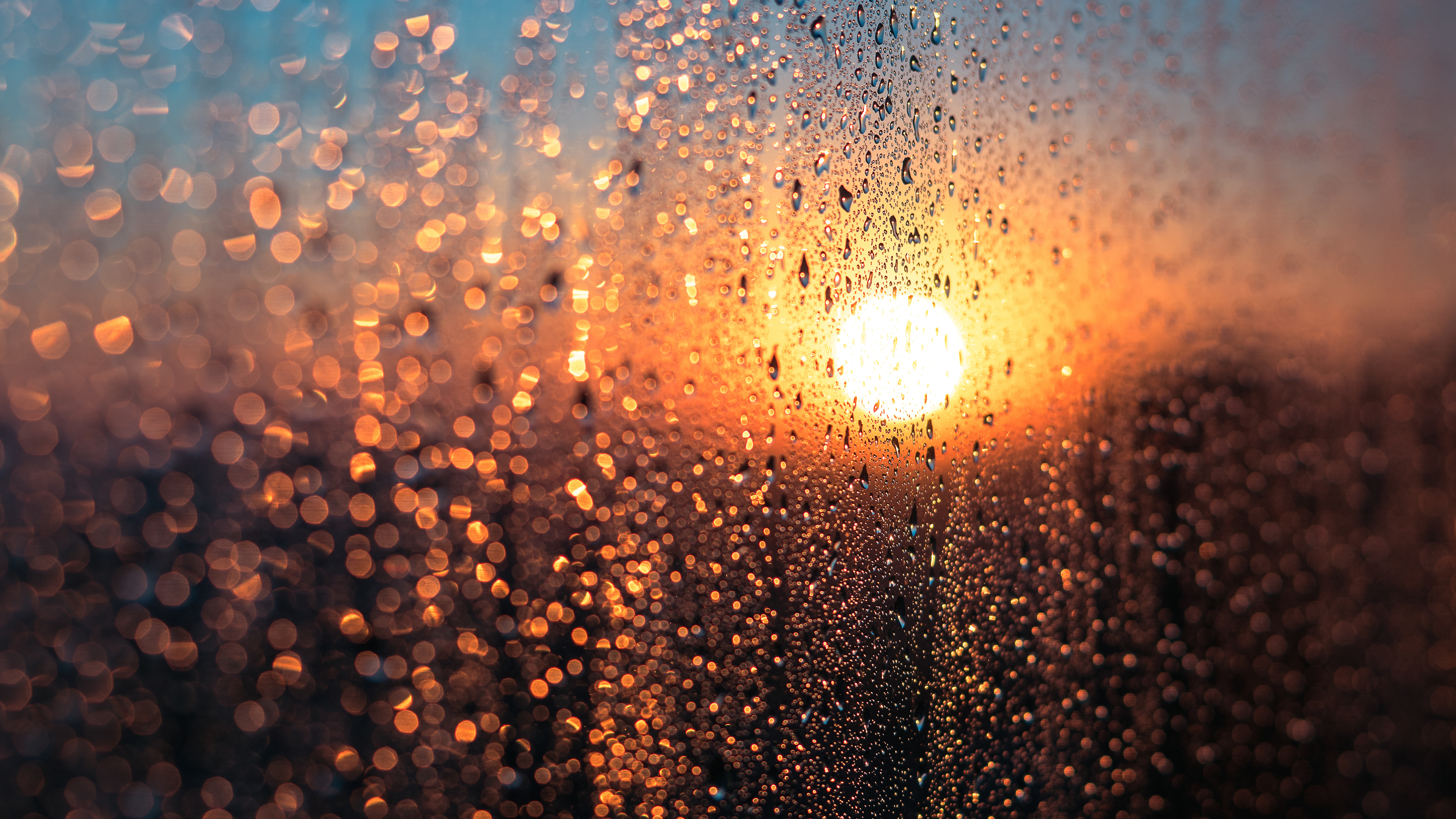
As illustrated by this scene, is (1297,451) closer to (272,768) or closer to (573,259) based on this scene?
(573,259)

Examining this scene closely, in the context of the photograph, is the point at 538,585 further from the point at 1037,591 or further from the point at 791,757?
the point at 1037,591

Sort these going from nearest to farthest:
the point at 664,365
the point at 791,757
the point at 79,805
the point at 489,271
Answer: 1. the point at 79,805
2. the point at 489,271
3. the point at 664,365
4. the point at 791,757

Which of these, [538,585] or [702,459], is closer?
[538,585]

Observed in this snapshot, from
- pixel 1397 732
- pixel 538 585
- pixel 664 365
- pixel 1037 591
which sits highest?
pixel 664 365

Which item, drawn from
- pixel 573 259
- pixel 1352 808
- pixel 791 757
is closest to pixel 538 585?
pixel 573 259

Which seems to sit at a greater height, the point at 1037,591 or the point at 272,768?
the point at 272,768

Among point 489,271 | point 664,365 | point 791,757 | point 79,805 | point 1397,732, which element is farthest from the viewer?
point 1397,732
